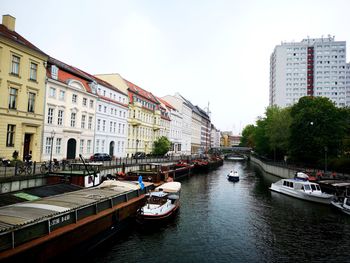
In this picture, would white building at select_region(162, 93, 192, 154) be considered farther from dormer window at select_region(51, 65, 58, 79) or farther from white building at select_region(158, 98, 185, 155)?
dormer window at select_region(51, 65, 58, 79)

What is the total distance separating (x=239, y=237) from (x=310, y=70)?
419 feet

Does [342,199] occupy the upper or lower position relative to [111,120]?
lower

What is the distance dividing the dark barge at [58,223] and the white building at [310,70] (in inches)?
4708

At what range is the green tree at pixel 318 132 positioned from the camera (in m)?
44.1

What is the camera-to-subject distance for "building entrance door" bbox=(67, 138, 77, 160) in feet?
129

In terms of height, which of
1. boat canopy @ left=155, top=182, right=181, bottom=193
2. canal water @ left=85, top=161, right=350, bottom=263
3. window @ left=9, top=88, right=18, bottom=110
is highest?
window @ left=9, top=88, right=18, bottom=110

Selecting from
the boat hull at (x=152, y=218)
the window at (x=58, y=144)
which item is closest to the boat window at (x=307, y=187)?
the boat hull at (x=152, y=218)

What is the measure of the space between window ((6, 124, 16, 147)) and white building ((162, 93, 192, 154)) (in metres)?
66.4

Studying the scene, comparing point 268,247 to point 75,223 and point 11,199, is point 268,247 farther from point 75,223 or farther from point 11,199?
point 11,199

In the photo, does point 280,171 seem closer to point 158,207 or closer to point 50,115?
point 158,207

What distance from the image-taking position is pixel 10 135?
95.7 ft

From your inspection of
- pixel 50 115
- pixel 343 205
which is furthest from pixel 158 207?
pixel 50 115

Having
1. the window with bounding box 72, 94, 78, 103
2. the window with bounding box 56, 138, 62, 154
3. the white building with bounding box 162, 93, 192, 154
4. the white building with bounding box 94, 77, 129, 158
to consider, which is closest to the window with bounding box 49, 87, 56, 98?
the window with bounding box 72, 94, 78, 103

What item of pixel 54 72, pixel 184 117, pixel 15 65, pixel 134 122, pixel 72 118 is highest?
pixel 184 117
